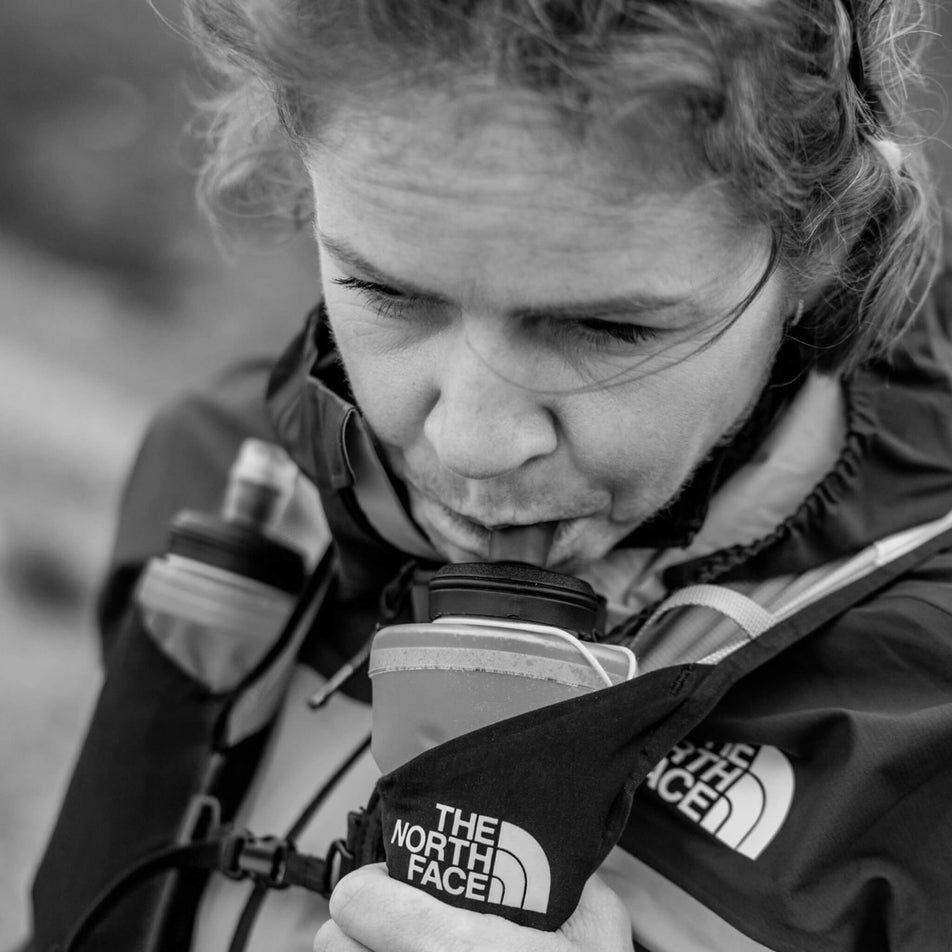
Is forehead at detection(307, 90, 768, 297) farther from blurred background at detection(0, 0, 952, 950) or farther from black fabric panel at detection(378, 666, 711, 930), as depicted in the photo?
blurred background at detection(0, 0, 952, 950)

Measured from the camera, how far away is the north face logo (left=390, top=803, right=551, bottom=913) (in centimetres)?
107

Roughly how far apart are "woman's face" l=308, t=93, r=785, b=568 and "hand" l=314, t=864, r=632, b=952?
0.34 meters

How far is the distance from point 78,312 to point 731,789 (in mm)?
3849

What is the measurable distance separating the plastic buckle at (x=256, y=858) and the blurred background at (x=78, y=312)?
1.41 m

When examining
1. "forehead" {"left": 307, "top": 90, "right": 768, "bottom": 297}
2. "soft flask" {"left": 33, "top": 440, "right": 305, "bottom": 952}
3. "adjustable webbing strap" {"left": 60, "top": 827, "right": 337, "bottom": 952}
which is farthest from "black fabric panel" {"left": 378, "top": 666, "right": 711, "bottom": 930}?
"soft flask" {"left": 33, "top": 440, "right": 305, "bottom": 952}

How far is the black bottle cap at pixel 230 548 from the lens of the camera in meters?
1.55

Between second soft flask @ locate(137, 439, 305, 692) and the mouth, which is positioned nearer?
the mouth

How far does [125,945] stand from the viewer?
1.52 metres

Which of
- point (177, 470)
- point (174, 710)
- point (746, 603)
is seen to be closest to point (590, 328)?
point (746, 603)

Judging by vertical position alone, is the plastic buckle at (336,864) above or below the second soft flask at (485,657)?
below

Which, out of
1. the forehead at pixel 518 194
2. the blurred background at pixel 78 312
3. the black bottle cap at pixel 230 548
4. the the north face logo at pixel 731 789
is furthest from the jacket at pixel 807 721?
the blurred background at pixel 78 312

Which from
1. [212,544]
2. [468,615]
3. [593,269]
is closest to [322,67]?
[593,269]

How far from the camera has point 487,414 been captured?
1.09 m

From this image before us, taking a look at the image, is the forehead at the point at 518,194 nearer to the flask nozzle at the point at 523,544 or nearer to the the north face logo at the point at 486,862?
the flask nozzle at the point at 523,544
